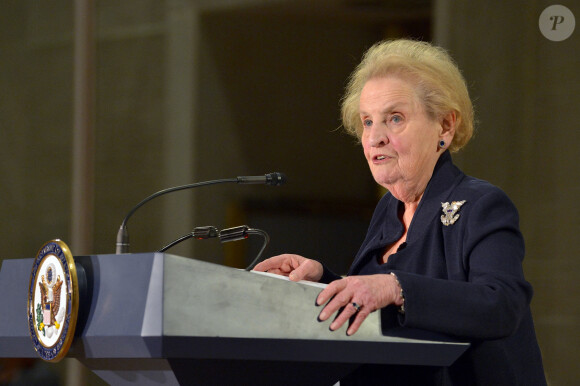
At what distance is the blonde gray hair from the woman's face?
0.02 meters

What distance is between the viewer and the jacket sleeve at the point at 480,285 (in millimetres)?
1351

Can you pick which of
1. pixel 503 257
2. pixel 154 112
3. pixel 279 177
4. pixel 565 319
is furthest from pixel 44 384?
pixel 503 257

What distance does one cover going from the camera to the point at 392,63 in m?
1.86

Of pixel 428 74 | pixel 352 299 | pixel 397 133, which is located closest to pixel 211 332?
pixel 352 299

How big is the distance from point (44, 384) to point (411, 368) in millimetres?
3441

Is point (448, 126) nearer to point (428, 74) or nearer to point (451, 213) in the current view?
point (428, 74)

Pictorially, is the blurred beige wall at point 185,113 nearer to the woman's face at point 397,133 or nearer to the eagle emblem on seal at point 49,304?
the woman's face at point 397,133

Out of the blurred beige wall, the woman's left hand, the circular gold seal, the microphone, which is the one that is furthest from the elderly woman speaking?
the blurred beige wall

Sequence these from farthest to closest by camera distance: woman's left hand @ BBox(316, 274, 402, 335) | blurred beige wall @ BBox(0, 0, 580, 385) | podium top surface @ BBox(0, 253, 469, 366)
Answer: blurred beige wall @ BBox(0, 0, 580, 385) → woman's left hand @ BBox(316, 274, 402, 335) → podium top surface @ BBox(0, 253, 469, 366)

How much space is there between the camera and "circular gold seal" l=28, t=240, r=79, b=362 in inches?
50.4

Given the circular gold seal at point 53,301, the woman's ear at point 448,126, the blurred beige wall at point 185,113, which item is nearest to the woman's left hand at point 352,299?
the circular gold seal at point 53,301

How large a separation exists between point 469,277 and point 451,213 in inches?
7.6

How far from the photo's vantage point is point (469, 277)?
1.53m

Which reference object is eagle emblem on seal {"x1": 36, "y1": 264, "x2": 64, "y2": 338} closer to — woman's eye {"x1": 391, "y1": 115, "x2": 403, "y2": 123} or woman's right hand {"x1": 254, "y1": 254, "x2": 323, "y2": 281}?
woman's right hand {"x1": 254, "y1": 254, "x2": 323, "y2": 281}
